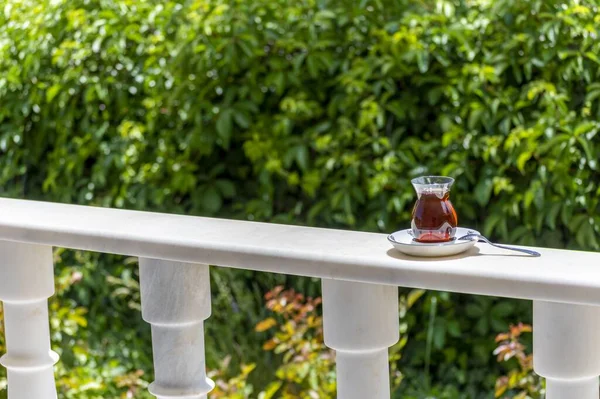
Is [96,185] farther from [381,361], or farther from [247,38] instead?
[381,361]

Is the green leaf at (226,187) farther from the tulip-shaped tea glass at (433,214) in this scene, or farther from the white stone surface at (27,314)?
the tulip-shaped tea glass at (433,214)

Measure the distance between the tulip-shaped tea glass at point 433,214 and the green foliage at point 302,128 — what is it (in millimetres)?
1914

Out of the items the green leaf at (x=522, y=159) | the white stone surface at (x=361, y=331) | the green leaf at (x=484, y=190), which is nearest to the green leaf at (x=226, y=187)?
the green leaf at (x=484, y=190)

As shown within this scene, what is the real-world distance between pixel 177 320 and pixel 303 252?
8.3 inches

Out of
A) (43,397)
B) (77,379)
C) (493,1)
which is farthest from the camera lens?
(493,1)

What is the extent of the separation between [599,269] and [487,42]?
2.44m

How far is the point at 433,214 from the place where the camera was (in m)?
1.05

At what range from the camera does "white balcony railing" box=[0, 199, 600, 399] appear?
900mm

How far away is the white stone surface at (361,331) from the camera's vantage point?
1.01 meters

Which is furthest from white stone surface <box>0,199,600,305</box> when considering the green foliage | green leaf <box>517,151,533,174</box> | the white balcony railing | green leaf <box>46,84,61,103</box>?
green leaf <box>46,84,61,103</box>

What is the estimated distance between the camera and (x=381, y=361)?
1.03 m

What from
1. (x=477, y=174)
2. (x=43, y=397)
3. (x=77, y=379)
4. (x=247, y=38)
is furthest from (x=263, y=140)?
(x=43, y=397)

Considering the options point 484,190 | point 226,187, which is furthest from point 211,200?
point 484,190

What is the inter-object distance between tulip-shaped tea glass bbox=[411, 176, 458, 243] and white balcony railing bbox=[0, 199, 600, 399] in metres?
0.04
